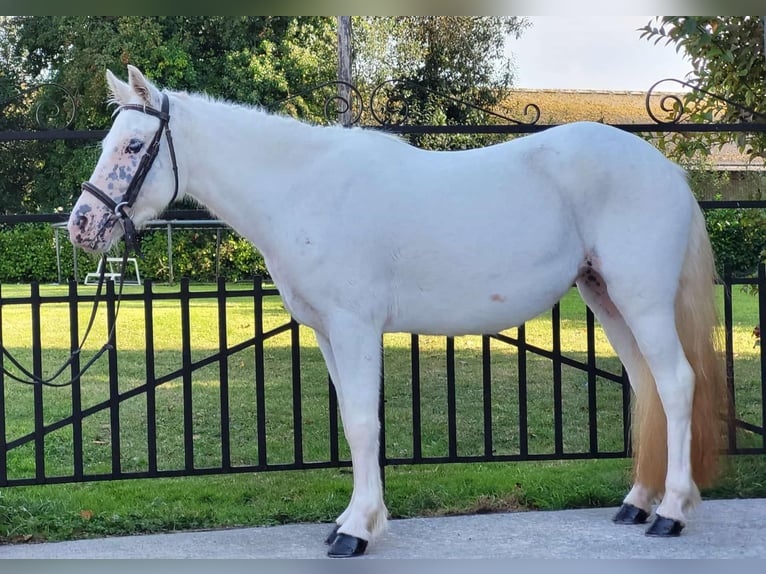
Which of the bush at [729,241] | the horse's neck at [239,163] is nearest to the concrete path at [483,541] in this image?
the horse's neck at [239,163]

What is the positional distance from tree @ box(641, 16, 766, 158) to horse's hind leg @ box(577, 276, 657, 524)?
6.28 feet

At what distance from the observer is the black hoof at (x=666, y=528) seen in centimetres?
369

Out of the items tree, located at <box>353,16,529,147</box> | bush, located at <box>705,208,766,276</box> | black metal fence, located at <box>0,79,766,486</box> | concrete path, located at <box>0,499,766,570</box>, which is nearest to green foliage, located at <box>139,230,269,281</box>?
tree, located at <box>353,16,529,147</box>

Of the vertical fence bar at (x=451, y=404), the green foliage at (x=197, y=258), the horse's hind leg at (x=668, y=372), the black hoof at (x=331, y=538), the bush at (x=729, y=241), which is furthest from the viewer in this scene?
the green foliage at (x=197, y=258)

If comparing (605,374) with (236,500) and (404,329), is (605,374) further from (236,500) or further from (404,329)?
(236,500)

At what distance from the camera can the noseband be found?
338 centimetres

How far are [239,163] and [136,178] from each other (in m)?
0.46

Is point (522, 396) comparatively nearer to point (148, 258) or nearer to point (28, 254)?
point (148, 258)

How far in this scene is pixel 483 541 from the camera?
377cm

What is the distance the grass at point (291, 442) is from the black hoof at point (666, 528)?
68 cm

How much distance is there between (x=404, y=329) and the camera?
369 cm

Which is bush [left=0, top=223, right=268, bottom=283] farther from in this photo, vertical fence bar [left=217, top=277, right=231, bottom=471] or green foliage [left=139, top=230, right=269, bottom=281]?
vertical fence bar [left=217, top=277, right=231, bottom=471]

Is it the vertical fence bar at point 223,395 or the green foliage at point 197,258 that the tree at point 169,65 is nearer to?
the green foliage at point 197,258

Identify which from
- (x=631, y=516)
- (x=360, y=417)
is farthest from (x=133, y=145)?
(x=631, y=516)
